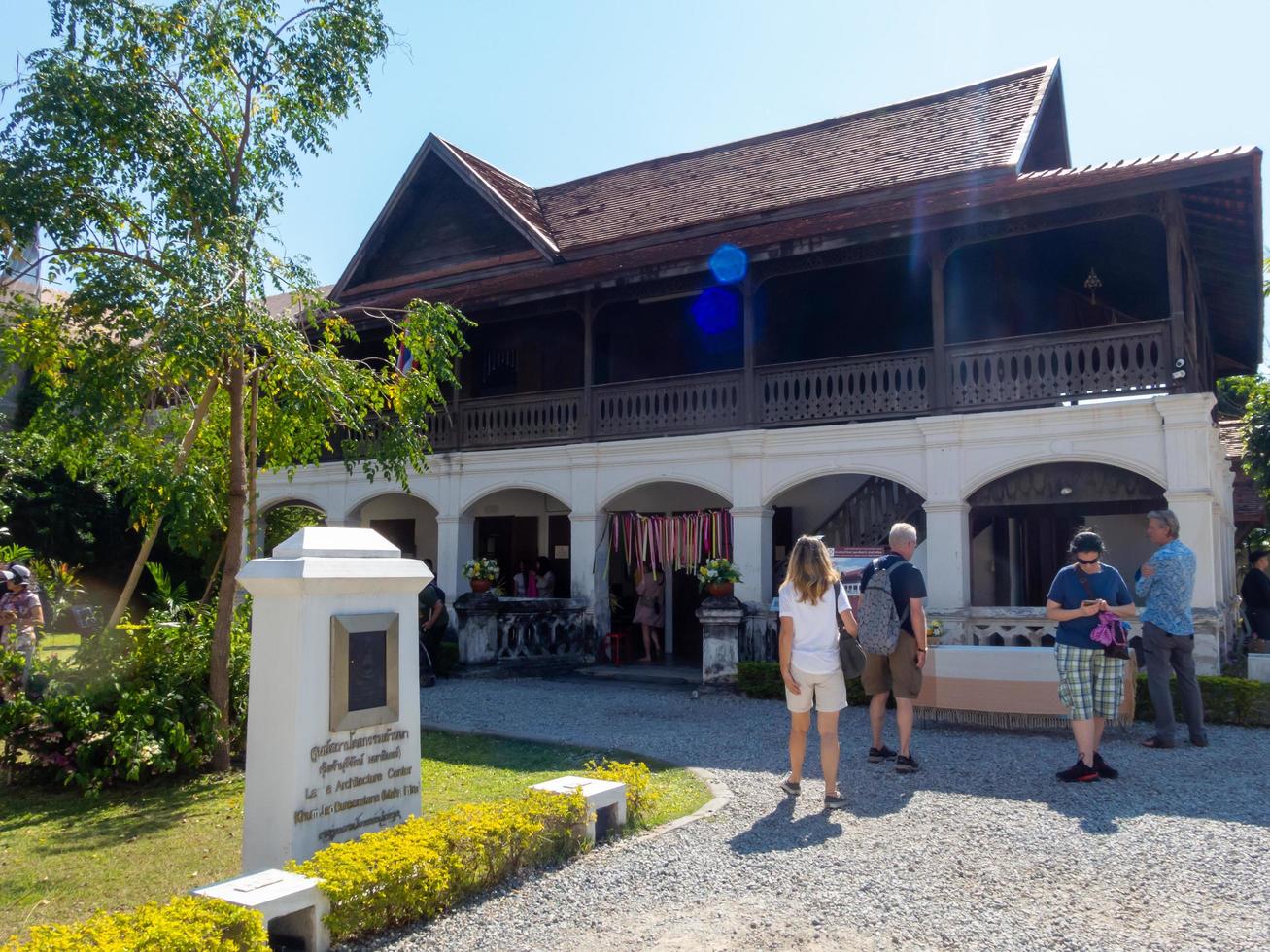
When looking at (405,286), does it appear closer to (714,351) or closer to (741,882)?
(714,351)

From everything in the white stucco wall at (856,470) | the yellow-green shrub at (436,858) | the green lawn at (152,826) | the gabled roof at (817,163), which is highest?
the gabled roof at (817,163)

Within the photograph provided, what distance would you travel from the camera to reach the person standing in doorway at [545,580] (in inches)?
655

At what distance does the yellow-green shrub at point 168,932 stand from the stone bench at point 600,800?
2001 mm

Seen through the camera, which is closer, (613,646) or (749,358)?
(749,358)

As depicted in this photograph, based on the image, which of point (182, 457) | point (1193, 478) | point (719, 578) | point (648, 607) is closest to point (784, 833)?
point (182, 457)

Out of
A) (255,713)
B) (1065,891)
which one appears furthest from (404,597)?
(1065,891)

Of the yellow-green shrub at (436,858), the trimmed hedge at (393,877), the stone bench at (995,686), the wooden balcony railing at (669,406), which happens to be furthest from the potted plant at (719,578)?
the yellow-green shrub at (436,858)

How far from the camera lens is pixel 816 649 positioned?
6227 mm

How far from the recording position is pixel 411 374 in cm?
875

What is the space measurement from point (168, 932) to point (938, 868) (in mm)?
3509

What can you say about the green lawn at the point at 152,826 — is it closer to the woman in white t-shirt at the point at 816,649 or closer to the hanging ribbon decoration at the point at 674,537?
the woman in white t-shirt at the point at 816,649

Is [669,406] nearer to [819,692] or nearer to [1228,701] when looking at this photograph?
[1228,701]

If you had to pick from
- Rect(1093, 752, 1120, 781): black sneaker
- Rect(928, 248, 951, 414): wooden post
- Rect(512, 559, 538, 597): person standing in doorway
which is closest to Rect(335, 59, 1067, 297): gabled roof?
Rect(928, 248, 951, 414): wooden post

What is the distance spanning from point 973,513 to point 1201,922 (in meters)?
11.0
